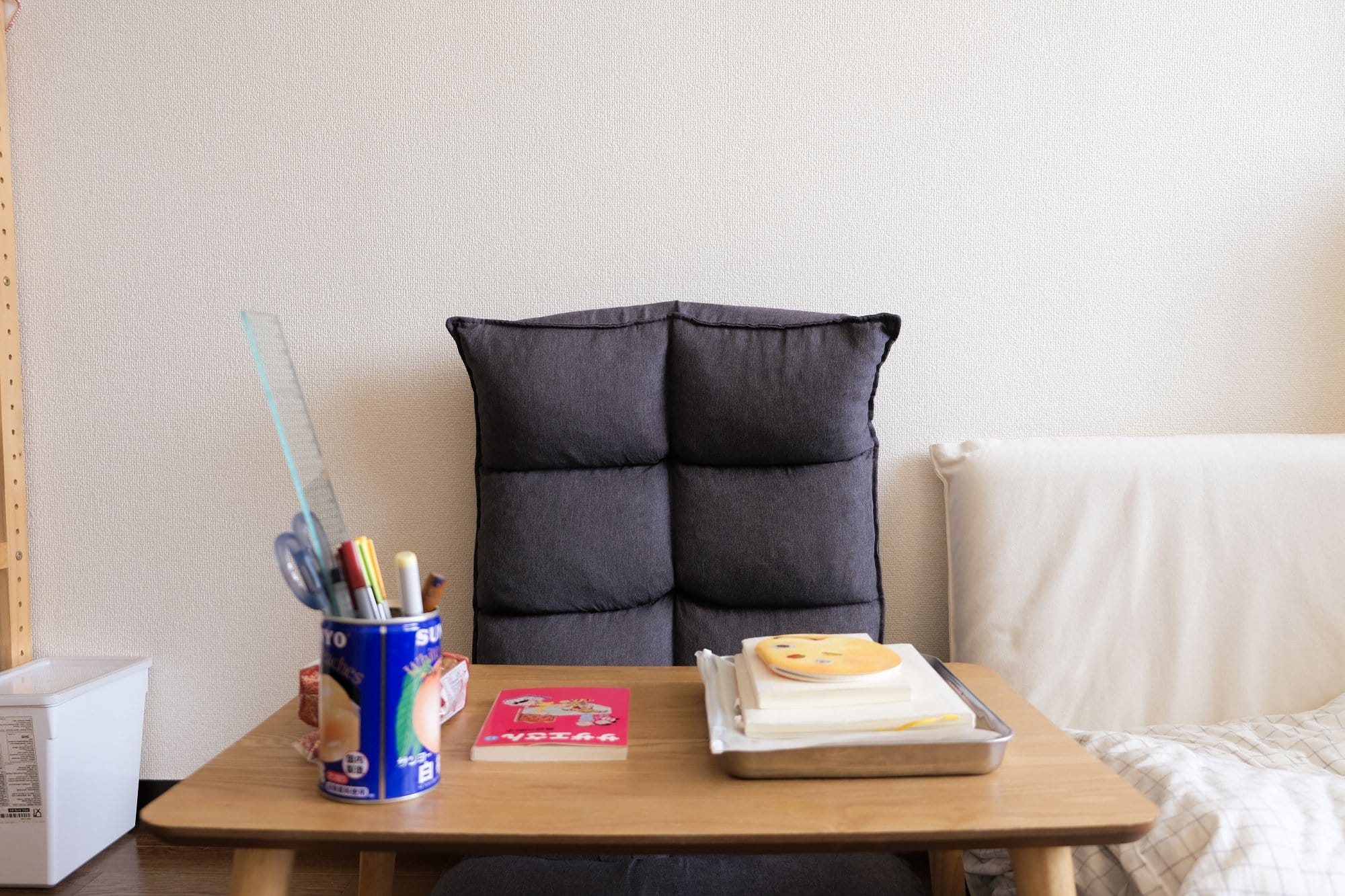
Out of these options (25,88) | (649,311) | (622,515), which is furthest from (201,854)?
(25,88)

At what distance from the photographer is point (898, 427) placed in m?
1.54

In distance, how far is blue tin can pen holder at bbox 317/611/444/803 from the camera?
2.26 feet

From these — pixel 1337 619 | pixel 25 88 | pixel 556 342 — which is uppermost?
pixel 25 88

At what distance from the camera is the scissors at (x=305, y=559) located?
713 millimetres

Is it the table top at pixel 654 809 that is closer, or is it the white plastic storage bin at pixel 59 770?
the table top at pixel 654 809

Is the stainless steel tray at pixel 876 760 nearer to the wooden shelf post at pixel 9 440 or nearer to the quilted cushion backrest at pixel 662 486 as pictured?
the quilted cushion backrest at pixel 662 486

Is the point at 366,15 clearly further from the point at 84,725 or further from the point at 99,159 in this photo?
the point at 84,725

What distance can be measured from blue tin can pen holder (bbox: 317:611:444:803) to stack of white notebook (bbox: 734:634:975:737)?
0.87 ft

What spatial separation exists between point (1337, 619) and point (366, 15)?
1.76 metres

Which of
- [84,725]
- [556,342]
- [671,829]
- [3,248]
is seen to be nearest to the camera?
[671,829]

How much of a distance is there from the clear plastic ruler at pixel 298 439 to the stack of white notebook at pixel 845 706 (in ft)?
1.17

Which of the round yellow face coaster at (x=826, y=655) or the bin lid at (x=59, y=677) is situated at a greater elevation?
the round yellow face coaster at (x=826, y=655)

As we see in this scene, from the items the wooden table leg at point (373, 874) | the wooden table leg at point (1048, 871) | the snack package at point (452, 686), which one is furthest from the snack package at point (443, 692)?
the wooden table leg at point (1048, 871)

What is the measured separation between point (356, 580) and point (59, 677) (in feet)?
3.88
